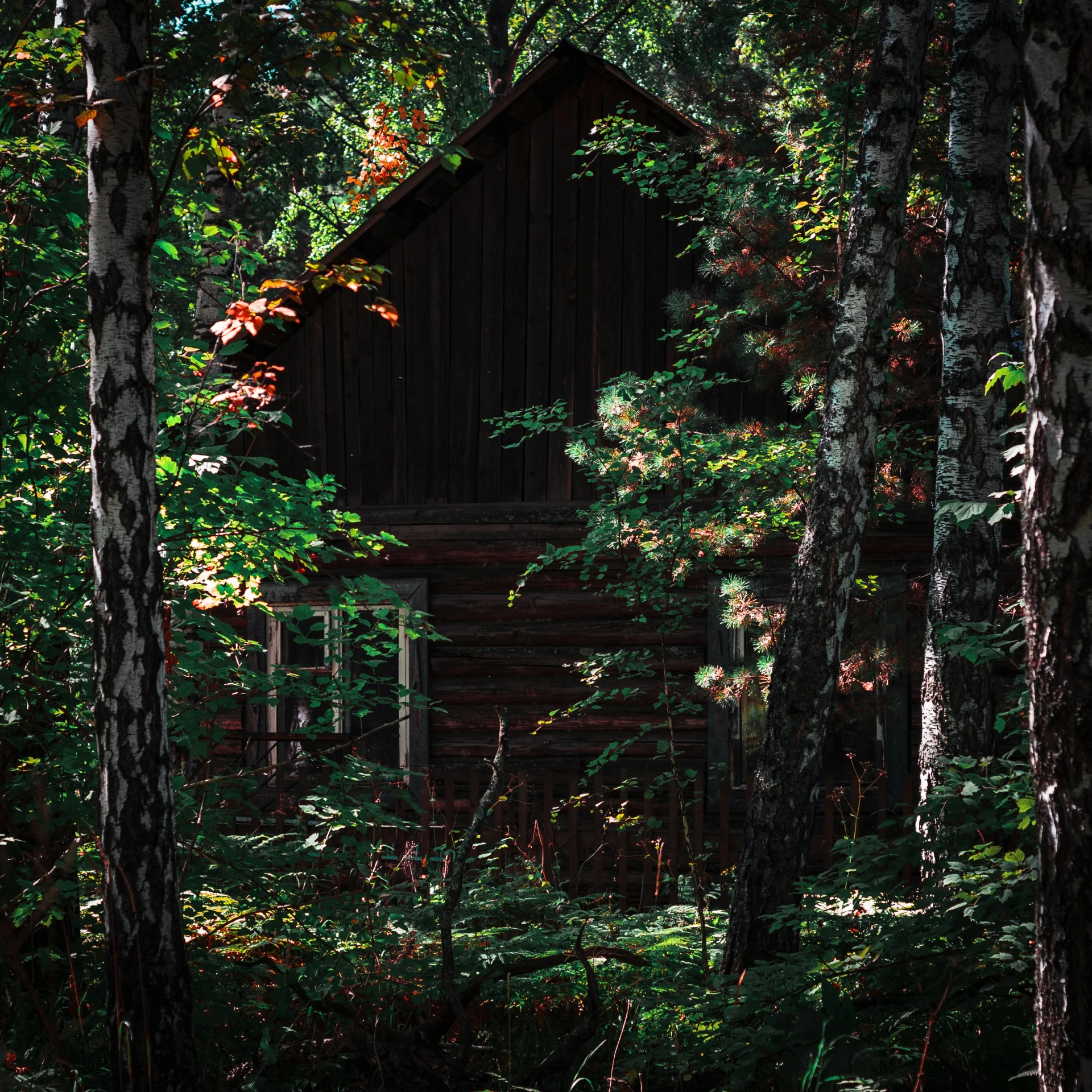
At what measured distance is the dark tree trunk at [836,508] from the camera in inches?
223

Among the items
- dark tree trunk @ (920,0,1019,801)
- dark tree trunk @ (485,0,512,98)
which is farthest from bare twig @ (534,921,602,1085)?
dark tree trunk @ (485,0,512,98)

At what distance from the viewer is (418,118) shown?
5.29 meters

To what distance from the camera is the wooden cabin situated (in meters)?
10.4

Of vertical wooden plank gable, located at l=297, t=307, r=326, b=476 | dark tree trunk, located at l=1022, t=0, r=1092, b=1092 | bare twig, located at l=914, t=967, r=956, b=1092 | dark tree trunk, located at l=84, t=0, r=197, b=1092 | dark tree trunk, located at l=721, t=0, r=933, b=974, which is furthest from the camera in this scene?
vertical wooden plank gable, located at l=297, t=307, r=326, b=476

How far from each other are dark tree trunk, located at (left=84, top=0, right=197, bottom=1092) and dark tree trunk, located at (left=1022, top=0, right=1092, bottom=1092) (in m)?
2.82

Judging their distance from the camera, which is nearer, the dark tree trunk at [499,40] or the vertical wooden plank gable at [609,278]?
the vertical wooden plank gable at [609,278]

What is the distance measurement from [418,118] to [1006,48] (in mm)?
3951

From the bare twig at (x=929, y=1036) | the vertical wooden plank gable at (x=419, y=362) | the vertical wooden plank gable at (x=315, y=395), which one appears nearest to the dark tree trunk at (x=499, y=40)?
the vertical wooden plank gable at (x=419, y=362)

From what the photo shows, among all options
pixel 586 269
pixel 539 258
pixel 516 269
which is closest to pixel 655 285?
pixel 586 269

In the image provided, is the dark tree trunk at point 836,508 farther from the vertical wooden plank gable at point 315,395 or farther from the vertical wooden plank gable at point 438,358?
the vertical wooden plank gable at point 315,395

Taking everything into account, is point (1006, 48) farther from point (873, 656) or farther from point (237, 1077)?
point (237, 1077)

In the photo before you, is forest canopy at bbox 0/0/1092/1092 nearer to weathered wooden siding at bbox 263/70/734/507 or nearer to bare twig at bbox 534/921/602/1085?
bare twig at bbox 534/921/602/1085

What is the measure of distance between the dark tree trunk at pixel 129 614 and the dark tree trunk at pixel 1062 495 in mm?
2819

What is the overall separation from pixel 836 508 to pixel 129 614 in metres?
3.53
